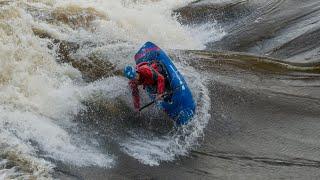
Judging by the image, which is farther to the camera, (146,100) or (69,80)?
(69,80)

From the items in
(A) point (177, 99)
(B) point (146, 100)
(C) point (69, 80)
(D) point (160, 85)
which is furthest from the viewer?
(C) point (69, 80)

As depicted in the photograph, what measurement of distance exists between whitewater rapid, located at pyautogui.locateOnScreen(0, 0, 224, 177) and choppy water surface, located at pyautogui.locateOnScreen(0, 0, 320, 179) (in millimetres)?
26

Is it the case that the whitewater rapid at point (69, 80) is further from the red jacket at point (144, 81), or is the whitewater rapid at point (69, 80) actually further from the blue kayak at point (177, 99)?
the red jacket at point (144, 81)

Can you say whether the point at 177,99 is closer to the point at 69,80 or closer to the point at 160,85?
the point at 160,85

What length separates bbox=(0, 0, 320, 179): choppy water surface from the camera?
23.6 ft

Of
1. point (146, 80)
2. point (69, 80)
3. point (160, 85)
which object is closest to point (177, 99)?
point (160, 85)

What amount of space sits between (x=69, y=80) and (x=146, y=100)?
1640 mm

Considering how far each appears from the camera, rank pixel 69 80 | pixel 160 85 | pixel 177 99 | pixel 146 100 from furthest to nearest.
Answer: pixel 69 80 → pixel 146 100 → pixel 177 99 → pixel 160 85

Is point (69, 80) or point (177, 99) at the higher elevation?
point (177, 99)

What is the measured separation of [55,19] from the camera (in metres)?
12.4

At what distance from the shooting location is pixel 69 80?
384 inches

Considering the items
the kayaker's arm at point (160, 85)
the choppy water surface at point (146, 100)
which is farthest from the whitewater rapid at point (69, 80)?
the kayaker's arm at point (160, 85)

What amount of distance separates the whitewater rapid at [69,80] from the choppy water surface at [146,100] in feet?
0.09

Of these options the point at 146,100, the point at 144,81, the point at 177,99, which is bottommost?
the point at 146,100
